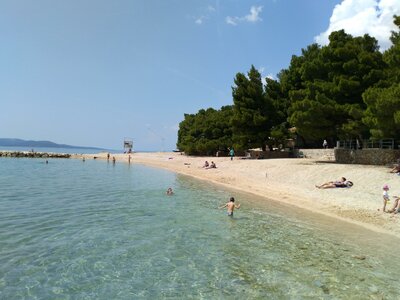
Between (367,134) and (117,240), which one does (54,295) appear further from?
(367,134)

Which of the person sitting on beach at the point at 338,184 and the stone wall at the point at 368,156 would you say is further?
the stone wall at the point at 368,156

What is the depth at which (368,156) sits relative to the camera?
34500 mm

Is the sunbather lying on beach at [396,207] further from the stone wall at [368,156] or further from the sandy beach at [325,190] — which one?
the stone wall at [368,156]

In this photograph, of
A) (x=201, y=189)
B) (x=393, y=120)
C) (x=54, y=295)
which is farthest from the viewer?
(x=201, y=189)

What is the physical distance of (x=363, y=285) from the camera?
10.9 metres

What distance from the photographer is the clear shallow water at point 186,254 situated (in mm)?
10133

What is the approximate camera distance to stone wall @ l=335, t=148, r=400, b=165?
106ft

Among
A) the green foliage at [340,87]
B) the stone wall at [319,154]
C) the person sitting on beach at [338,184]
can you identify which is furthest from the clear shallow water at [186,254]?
the stone wall at [319,154]

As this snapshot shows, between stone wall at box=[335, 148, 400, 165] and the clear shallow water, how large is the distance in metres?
14.9

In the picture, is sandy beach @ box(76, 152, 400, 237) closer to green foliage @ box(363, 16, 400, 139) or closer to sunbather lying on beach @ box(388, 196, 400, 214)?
sunbather lying on beach @ box(388, 196, 400, 214)

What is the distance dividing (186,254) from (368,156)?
1064 inches

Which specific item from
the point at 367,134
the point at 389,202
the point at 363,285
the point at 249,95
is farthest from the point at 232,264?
the point at 249,95

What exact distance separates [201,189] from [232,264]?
68.1 feet

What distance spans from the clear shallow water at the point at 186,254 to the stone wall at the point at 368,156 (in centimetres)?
1493
